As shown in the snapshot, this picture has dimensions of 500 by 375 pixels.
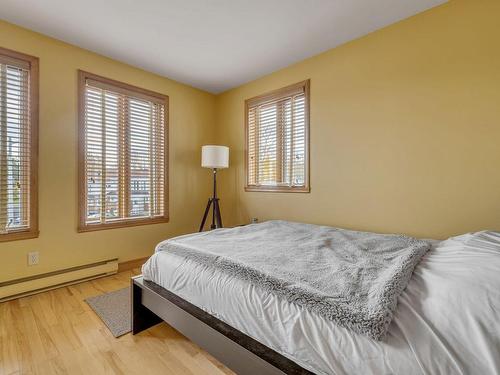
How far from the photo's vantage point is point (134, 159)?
2.96 metres

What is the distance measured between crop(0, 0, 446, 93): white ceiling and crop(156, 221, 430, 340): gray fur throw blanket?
1.83 metres

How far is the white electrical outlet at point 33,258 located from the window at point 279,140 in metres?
2.32

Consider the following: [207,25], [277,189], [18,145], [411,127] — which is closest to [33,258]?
[18,145]

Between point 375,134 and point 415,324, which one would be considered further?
point 375,134

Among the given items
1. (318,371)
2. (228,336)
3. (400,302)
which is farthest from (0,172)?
(400,302)

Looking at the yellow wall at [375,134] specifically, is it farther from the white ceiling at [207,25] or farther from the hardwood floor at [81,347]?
the hardwood floor at [81,347]

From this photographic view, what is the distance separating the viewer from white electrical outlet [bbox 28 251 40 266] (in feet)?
7.39

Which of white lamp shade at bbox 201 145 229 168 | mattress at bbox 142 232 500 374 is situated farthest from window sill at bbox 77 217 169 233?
mattress at bbox 142 232 500 374

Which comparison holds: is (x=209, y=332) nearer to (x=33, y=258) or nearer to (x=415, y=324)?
(x=415, y=324)

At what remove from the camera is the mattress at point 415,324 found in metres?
0.70

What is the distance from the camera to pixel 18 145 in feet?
7.20

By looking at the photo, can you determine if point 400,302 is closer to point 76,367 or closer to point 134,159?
point 76,367

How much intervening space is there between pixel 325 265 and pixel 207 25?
7.24 ft

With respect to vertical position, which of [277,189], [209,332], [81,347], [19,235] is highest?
[277,189]
